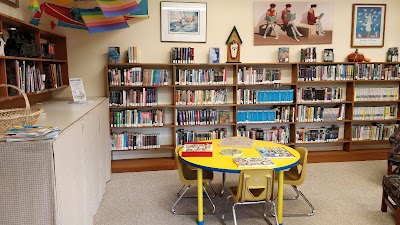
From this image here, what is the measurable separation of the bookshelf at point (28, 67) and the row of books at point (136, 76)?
688 mm

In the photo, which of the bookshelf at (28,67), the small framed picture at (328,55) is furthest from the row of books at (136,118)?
the small framed picture at (328,55)

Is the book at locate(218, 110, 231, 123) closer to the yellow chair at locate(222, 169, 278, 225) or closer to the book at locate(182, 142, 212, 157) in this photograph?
the book at locate(182, 142, 212, 157)

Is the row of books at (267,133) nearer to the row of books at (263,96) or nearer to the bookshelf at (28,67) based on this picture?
the row of books at (263,96)

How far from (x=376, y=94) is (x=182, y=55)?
A: 3.33 metres

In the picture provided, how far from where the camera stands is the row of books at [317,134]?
17.6ft

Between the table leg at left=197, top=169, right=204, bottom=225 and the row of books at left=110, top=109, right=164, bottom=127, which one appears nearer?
the table leg at left=197, top=169, right=204, bottom=225

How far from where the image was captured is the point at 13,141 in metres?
1.90

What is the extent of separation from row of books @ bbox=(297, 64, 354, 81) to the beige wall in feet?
0.79

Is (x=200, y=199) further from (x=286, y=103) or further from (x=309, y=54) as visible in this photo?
(x=309, y=54)

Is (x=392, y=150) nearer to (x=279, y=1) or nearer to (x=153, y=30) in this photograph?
(x=279, y=1)

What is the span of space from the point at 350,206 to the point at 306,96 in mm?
2096

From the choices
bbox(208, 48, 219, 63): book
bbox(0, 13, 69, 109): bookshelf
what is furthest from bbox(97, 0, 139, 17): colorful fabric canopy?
bbox(208, 48, 219, 63): book

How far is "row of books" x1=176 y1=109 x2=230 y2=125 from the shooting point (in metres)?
5.02

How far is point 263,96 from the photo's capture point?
5.16 meters
